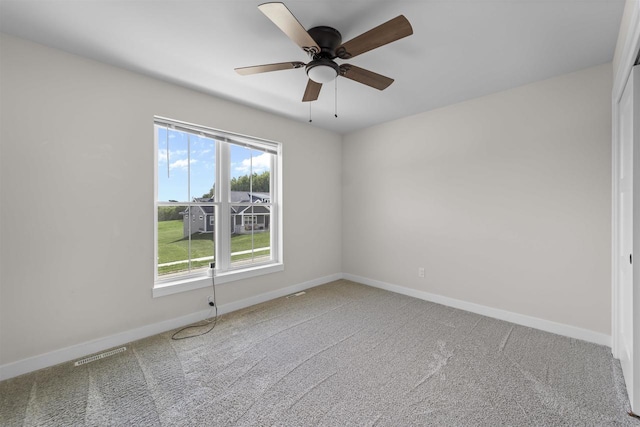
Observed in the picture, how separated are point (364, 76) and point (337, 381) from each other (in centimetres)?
233

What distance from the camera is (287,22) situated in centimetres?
152

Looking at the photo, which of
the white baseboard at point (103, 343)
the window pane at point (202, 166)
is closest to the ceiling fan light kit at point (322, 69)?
the window pane at point (202, 166)

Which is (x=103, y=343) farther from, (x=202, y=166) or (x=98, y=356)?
(x=202, y=166)

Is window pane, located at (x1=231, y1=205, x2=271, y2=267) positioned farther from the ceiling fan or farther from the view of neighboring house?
the ceiling fan

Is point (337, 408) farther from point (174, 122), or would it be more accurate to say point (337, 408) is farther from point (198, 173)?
point (174, 122)

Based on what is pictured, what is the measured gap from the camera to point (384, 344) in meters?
2.47

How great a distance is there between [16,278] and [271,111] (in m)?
2.93

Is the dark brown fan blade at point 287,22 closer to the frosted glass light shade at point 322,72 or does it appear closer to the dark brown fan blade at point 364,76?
the frosted glass light shade at point 322,72

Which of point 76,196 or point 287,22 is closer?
point 287,22

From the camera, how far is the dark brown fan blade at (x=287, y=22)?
139 cm

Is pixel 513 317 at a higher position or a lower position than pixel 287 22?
lower

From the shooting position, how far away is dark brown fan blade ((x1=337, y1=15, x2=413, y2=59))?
150 centimetres

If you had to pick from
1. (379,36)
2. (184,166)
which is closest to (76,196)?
(184,166)

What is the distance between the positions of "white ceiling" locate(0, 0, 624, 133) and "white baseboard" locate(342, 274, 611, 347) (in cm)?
246
